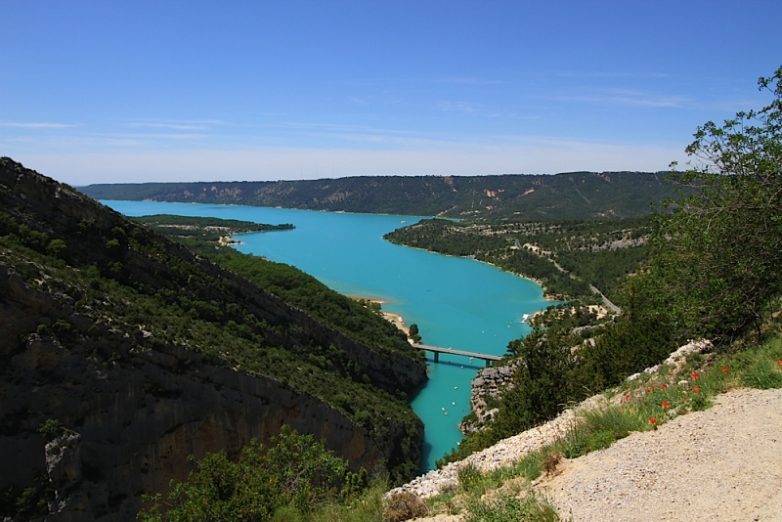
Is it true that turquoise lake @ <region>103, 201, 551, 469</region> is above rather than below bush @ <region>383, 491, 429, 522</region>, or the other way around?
below

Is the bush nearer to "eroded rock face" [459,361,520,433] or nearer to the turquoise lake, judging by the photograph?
the turquoise lake

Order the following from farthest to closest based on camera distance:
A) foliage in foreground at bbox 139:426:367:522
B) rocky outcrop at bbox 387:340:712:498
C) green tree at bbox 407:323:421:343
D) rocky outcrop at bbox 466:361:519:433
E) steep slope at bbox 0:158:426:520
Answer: green tree at bbox 407:323:421:343
rocky outcrop at bbox 466:361:519:433
steep slope at bbox 0:158:426:520
foliage in foreground at bbox 139:426:367:522
rocky outcrop at bbox 387:340:712:498

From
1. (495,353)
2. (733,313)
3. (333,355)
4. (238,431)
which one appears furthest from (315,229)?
(733,313)

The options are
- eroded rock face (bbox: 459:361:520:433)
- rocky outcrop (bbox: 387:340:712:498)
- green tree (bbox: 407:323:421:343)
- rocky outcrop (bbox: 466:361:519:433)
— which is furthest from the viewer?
green tree (bbox: 407:323:421:343)

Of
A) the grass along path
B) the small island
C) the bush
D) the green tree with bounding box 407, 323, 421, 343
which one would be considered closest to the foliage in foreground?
the bush

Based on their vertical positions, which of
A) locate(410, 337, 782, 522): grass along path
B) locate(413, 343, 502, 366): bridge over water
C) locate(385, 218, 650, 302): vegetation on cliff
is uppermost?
locate(410, 337, 782, 522): grass along path

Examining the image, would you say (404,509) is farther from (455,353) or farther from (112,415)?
(455,353)

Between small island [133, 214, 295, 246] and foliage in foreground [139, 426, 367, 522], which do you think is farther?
small island [133, 214, 295, 246]
